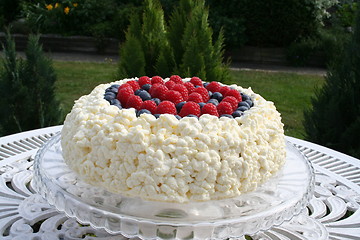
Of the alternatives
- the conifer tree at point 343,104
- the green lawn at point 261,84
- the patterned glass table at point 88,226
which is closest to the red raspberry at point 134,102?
the patterned glass table at point 88,226

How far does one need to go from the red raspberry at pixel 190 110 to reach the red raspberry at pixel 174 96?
13 centimetres

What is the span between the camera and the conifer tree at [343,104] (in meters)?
2.85

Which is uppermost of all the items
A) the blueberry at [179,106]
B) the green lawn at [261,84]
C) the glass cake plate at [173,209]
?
the blueberry at [179,106]

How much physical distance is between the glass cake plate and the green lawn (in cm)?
363

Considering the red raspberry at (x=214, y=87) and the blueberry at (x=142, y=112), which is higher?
the blueberry at (x=142, y=112)

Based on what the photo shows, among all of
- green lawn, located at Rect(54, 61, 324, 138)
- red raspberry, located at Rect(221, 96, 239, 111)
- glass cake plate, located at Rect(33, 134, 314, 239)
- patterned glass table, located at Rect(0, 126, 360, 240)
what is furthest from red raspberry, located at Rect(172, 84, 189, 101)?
green lawn, located at Rect(54, 61, 324, 138)

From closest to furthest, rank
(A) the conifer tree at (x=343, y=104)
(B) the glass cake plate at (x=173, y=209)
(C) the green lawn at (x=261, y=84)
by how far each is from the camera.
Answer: (B) the glass cake plate at (x=173, y=209)
(A) the conifer tree at (x=343, y=104)
(C) the green lawn at (x=261, y=84)

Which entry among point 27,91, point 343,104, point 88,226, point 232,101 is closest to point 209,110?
point 232,101

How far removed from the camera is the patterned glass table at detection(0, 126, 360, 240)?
1632 millimetres

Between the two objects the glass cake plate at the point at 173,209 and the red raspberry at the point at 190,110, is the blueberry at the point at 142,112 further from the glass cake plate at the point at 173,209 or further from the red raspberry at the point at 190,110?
the glass cake plate at the point at 173,209

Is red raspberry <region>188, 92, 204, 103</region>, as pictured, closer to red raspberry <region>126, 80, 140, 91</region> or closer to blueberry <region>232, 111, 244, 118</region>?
blueberry <region>232, 111, 244, 118</region>

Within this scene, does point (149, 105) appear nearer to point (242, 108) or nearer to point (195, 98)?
point (195, 98)

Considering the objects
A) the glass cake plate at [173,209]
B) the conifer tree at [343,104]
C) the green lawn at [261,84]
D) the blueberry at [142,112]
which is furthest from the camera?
the green lawn at [261,84]

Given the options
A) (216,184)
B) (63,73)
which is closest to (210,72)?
(216,184)
